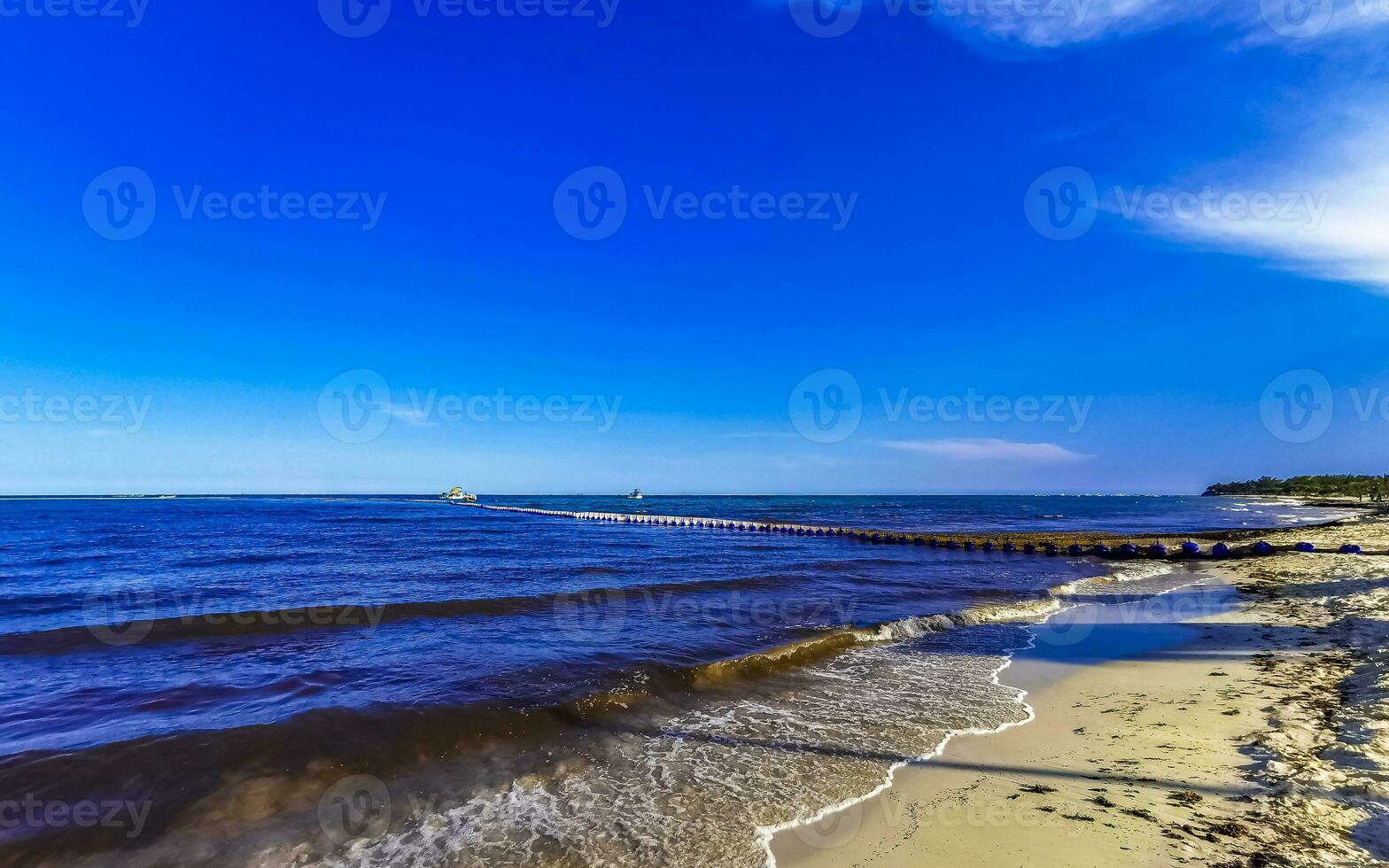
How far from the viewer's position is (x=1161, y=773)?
604 cm

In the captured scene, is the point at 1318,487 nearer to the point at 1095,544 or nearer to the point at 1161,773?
the point at 1095,544

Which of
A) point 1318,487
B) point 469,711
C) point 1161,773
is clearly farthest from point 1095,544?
point 1318,487

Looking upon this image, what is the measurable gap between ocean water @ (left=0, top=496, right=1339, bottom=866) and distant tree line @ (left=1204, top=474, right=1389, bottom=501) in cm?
10395

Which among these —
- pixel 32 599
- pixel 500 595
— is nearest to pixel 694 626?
pixel 500 595

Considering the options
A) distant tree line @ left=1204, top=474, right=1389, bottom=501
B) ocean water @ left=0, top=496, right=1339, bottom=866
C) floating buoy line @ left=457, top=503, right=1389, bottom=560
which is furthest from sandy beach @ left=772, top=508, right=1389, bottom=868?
distant tree line @ left=1204, top=474, right=1389, bottom=501

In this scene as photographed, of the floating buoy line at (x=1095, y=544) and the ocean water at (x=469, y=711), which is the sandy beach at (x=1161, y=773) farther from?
the floating buoy line at (x=1095, y=544)

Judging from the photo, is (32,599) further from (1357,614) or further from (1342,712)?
(1357,614)

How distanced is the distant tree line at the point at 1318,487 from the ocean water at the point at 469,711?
10395 cm

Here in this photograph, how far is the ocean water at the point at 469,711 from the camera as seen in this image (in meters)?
5.48

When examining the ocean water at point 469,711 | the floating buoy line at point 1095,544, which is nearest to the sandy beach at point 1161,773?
the ocean water at point 469,711

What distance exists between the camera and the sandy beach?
4691mm

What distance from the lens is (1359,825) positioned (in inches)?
181

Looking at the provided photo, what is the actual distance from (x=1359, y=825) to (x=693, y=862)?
5314mm

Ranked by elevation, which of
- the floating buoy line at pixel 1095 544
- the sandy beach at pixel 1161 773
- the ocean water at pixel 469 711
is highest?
the sandy beach at pixel 1161 773
